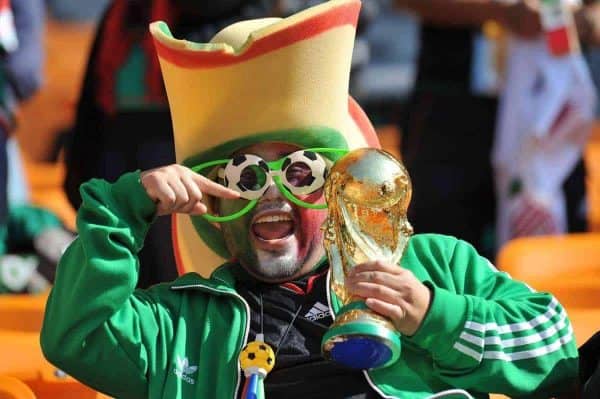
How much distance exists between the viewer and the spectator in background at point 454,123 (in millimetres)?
4637

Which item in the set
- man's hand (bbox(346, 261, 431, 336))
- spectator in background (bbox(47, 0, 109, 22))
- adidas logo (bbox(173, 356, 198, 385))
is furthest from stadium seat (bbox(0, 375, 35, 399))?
spectator in background (bbox(47, 0, 109, 22))

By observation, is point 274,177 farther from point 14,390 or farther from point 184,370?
point 14,390

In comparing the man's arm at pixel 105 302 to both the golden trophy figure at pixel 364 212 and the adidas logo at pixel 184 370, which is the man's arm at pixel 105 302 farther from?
the golden trophy figure at pixel 364 212

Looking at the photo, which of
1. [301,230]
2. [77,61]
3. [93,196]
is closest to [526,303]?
[301,230]

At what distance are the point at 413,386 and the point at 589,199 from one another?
2.72 m

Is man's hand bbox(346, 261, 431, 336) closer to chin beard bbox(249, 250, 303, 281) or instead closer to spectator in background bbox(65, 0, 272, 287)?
chin beard bbox(249, 250, 303, 281)

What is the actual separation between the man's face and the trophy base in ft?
1.11

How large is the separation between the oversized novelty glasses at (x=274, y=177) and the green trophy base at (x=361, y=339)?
343 millimetres

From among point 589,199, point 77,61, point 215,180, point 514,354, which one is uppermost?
point 215,180

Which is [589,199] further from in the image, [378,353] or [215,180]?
[378,353]

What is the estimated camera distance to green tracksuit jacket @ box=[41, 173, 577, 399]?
92.2 inches

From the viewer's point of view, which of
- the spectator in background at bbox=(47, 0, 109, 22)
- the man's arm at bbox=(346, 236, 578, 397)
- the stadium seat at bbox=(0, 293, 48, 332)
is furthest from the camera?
the spectator in background at bbox=(47, 0, 109, 22)

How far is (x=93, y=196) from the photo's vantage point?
2.40 metres

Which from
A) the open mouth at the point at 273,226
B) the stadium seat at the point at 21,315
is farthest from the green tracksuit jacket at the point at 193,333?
the stadium seat at the point at 21,315
